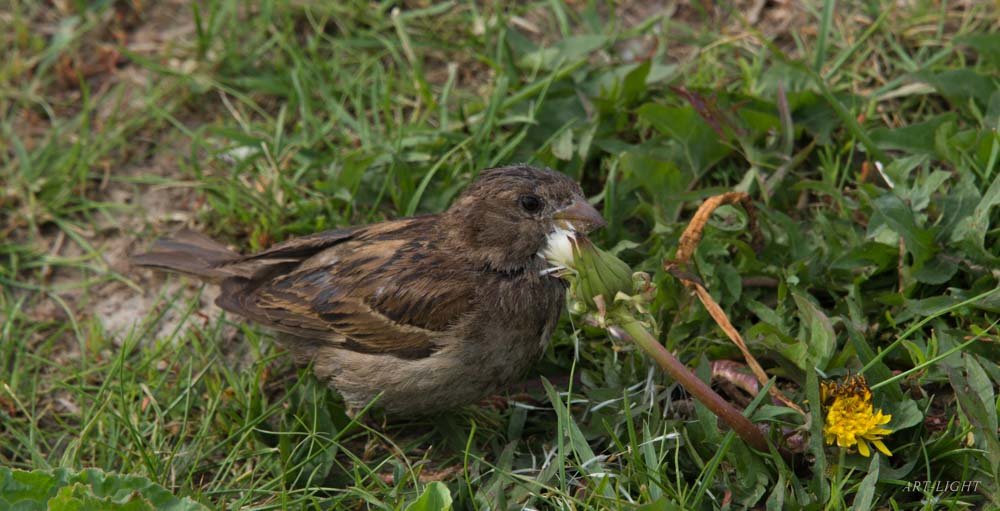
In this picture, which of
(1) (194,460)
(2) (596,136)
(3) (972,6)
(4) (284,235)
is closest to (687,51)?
(2) (596,136)

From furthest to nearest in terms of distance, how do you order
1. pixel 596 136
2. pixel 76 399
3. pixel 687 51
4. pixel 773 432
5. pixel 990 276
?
pixel 687 51, pixel 596 136, pixel 76 399, pixel 990 276, pixel 773 432

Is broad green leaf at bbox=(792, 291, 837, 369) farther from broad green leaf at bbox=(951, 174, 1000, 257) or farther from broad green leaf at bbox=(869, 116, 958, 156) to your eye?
broad green leaf at bbox=(869, 116, 958, 156)

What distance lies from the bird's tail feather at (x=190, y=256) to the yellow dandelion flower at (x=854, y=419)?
251cm

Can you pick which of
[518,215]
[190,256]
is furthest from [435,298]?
[190,256]

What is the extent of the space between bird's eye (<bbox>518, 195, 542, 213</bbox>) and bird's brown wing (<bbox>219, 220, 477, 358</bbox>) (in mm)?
328

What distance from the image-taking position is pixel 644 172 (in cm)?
474

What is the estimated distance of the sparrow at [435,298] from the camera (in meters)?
4.14

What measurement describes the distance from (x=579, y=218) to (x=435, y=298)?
62 centimetres

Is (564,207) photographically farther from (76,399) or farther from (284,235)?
(76,399)

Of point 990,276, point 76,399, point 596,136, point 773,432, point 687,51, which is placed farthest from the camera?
point 687,51

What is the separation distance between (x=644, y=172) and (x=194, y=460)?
7.11 feet

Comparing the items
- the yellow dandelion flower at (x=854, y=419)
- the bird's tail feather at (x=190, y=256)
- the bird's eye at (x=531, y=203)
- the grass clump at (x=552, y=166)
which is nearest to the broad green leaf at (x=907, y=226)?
the grass clump at (x=552, y=166)

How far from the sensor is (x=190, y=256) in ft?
15.8

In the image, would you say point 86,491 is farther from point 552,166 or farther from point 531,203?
point 552,166
